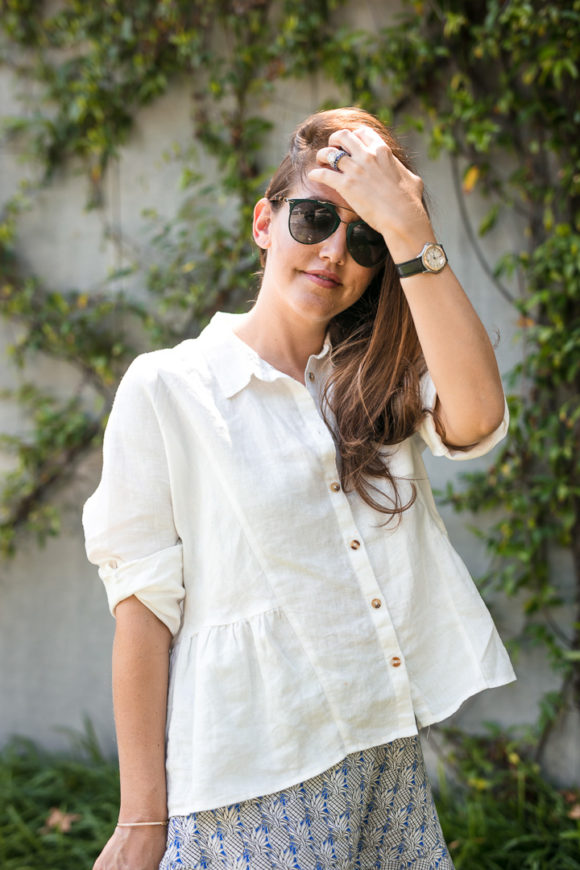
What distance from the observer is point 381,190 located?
119cm

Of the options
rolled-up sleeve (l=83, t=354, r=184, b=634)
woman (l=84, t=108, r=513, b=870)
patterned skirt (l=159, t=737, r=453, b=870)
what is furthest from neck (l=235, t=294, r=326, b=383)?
patterned skirt (l=159, t=737, r=453, b=870)

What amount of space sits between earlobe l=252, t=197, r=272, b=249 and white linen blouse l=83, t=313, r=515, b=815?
0.26 meters

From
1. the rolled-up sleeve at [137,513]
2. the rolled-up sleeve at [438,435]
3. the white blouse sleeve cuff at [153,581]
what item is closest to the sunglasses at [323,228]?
the rolled-up sleeve at [438,435]

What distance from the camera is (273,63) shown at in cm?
304

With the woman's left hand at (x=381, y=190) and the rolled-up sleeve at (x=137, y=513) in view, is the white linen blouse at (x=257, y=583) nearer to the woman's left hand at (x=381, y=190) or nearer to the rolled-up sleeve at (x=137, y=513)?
the rolled-up sleeve at (x=137, y=513)

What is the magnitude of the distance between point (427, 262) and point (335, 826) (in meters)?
0.86

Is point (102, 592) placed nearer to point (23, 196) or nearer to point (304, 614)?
point (23, 196)

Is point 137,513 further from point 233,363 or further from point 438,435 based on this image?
point 438,435

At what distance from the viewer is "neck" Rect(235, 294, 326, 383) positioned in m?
1.40

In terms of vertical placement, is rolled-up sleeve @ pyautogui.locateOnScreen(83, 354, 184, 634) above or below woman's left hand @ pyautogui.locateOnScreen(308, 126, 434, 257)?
below

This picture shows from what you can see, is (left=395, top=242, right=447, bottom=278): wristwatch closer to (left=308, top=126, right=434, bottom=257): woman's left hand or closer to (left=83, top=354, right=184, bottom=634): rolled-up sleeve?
(left=308, top=126, right=434, bottom=257): woman's left hand

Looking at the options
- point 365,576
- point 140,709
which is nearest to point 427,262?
point 365,576

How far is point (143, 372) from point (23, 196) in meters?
2.59

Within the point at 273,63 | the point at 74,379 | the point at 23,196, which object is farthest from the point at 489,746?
the point at 23,196
